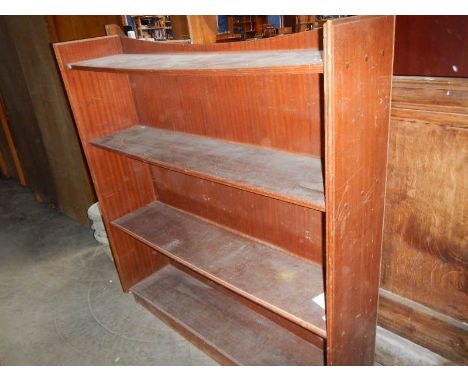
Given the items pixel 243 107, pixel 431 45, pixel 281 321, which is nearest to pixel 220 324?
pixel 281 321

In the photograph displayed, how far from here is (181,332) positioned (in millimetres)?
2271

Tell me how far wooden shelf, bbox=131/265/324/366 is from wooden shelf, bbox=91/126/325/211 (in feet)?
3.37

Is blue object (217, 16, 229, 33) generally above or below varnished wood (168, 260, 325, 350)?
above

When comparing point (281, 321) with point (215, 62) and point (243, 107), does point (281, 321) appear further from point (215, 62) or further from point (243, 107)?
point (215, 62)

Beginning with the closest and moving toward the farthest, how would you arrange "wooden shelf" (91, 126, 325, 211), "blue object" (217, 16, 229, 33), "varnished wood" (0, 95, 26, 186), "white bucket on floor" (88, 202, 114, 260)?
"wooden shelf" (91, 126, 325, 211)
"white bucket on floor" (88, 202, 114, 260)
"varnished wood" (0, 95, 26, 186)
"blue object" (217, 16, 229, 33)

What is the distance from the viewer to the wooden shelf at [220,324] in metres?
1.96

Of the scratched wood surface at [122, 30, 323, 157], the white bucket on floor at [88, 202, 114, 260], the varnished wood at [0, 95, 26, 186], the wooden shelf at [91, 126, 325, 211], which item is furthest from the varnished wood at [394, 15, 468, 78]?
the varnished wood at [0, 95, 26, 186]

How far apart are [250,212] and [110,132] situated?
1003 millimetres

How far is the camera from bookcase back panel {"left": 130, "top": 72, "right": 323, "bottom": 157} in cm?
147

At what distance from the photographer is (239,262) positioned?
6.04ft

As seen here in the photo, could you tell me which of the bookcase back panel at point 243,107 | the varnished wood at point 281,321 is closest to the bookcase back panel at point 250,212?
the bookcase back panel at point 243,107

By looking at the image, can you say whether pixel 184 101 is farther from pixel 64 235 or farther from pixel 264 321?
pixel 64 235

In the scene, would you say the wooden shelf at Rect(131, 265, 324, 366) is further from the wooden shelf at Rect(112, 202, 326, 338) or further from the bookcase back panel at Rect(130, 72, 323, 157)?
the bookcase back panel at Rect(130, 72, 323, 157)

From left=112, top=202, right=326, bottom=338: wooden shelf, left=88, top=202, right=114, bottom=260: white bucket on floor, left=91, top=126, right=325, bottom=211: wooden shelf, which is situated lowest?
left=88, top=202, right=114, bottom=260: white bucket on floor
